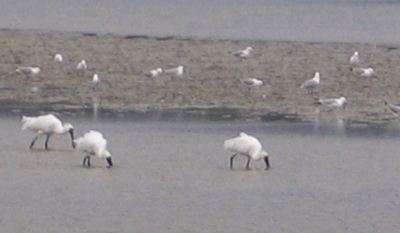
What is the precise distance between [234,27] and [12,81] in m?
16.4

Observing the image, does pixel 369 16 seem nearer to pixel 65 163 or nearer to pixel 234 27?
pixel 234 27

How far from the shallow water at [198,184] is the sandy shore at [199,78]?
2341mm

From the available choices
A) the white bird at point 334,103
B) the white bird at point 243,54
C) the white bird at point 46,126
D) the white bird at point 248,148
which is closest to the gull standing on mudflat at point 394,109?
the white bird at point 334,103

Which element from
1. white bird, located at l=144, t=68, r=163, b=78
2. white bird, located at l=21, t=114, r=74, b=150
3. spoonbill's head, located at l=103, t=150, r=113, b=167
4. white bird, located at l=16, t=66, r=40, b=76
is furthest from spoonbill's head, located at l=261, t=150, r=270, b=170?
white bird, located at l=16, t=66, r=40, b=76

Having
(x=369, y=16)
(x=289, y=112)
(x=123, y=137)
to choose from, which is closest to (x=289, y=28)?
(x=369, y=16)

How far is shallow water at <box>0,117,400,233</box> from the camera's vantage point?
1106 cm

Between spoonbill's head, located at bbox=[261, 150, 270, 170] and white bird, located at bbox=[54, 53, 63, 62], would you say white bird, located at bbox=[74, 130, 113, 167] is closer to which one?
spoonbill's head, located at bbox=[261, 150, 270, 170]

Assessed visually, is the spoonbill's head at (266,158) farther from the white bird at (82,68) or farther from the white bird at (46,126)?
the white bird at (82,68)

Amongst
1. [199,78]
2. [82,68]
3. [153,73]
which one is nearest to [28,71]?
[82,68]

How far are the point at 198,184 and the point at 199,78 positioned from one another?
30.9ft

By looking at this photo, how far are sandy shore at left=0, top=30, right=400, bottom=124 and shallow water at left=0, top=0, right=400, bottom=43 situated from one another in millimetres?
4269

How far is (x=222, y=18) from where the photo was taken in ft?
141

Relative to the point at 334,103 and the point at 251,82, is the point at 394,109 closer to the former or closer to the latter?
the point at 334,103

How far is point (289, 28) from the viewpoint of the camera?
121ft
